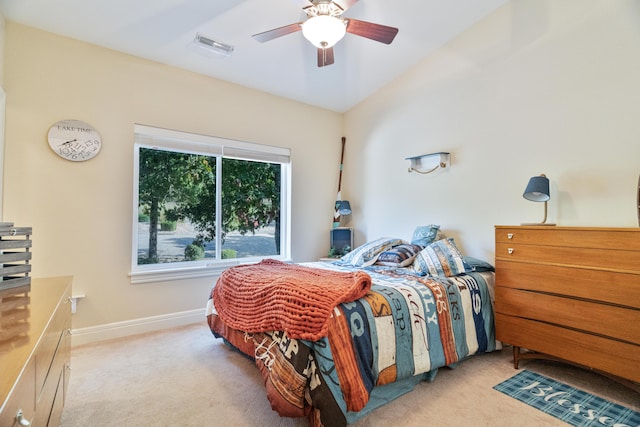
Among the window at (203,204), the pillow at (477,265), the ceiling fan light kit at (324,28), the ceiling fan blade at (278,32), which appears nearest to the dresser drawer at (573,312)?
the pillow at (477,265)

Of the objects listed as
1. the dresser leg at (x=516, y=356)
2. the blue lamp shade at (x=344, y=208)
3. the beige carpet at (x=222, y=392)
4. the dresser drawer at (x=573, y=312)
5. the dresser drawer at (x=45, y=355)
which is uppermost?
the blue lamp shade at (x=344, y=208)

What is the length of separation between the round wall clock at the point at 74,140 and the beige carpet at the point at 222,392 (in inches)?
64.7

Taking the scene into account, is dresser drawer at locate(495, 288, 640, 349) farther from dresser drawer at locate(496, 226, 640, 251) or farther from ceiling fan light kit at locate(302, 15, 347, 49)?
ceiling fan light kit at locate(302, 15, 347, 49)

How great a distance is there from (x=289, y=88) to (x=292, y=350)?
3.07m

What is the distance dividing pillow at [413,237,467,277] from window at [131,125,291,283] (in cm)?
187

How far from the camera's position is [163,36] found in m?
2.72

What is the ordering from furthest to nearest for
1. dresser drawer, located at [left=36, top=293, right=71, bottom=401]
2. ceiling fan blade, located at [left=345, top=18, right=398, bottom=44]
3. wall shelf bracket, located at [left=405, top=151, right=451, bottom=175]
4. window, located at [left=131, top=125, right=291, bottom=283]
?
wall shelf bracket, located at [left=405, top=151, right=451, bottom=175] < window, located at [left=131, top=125, right=291, bottom=283] < ceiling fan blade, located at [left=345, top=18, right=398, bottom=44] < dresser drawer, located at [left=36, top=293, right=71, bottom=401]

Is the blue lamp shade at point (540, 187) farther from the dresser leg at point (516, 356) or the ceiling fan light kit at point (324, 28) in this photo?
the ceiling fan light kit at point (324, 28)

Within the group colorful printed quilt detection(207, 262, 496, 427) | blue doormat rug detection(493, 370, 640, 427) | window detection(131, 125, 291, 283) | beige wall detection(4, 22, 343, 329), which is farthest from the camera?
window detection(131, 125, 291, 283)

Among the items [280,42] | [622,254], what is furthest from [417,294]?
[280,42]

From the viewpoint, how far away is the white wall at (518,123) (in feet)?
7.20

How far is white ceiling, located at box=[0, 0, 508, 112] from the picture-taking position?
7.93 feet

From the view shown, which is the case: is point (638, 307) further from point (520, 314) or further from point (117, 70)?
point (117, 70)

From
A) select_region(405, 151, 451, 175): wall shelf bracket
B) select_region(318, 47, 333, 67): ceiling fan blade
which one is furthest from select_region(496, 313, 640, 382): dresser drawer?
select_region(318, 47, 333, 67): ceiling fan blade
